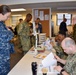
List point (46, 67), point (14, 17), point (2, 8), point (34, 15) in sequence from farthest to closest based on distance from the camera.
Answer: point (14, 17)
point (34, 15)
point (2, 8)
point (46, 67)

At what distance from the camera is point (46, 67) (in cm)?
208

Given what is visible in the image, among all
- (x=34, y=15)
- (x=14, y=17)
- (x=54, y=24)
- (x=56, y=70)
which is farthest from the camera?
(x=54, y=24)

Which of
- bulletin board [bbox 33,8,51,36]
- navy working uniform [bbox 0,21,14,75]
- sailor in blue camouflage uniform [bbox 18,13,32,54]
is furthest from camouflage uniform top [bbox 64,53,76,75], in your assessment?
bulletin board [bbox 33,8,51,36]

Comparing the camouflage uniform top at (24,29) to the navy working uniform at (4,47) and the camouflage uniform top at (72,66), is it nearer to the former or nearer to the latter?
the navy working uniform at (4,47)

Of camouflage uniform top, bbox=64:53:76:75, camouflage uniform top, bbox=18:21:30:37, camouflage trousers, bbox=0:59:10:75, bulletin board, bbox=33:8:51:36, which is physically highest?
bulletin board, bbox=33:8:51:36

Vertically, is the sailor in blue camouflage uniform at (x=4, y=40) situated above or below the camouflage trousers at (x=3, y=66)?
above

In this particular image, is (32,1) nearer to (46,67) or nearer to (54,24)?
(46,67)

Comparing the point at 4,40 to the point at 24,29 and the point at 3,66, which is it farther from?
the point at 24,29

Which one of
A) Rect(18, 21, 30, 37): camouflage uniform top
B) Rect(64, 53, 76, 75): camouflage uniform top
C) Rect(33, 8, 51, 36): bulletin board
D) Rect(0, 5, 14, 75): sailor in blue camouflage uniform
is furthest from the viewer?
Rect(33, 8, 51, 36): bulletin board

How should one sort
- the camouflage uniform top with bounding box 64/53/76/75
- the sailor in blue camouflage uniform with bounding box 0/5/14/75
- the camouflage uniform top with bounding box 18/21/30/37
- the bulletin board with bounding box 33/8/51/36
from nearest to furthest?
the camouflage uniform top with bounding box 64/53/76/75, the sailor in blue camouflage uniform with bounding box 0/5/14/75, the camouflage uniform top with bounding box 18/21/30/37, the bulletin board with bounding box 33/8/51/36

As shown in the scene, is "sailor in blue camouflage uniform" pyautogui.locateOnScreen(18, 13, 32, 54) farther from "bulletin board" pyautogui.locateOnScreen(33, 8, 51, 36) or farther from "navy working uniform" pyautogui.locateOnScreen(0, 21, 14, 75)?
"bulletin board" pyautogui.locateOnScreen(33, 8, 51, 36)

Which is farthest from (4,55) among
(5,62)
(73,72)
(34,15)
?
(34,15)

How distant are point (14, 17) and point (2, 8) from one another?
1025 centimetres

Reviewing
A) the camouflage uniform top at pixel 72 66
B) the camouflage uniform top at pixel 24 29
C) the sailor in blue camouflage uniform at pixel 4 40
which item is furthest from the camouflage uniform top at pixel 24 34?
the camouflage uniform top at pixel 72 66
